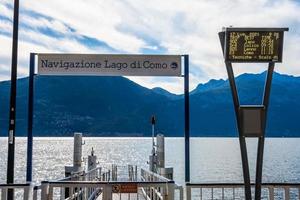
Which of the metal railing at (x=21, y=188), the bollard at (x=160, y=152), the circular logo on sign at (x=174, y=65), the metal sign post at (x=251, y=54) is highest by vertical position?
the circular logo on sign at (x=174, y=65)

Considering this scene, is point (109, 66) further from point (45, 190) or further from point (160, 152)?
point (160, 152)

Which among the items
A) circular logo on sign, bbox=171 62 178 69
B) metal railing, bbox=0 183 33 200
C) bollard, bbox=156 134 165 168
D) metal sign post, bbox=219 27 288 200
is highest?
circular logo on sign, bbox=171 62 178 69

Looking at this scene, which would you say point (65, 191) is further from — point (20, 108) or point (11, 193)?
point (20, 108)

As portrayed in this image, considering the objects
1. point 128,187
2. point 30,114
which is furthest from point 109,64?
point 128,187

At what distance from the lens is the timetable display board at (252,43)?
8.36 m

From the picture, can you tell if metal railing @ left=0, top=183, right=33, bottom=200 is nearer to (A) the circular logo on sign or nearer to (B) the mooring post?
(B) the mooring post

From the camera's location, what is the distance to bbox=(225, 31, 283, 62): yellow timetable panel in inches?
329

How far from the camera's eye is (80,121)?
18775 cm

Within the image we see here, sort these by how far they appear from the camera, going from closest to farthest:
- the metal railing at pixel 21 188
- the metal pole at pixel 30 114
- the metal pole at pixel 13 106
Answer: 1. the metal railing at pixel 21 188
2. the metal pole at pixel 13 106
3. the metal pole at pixel 30 114

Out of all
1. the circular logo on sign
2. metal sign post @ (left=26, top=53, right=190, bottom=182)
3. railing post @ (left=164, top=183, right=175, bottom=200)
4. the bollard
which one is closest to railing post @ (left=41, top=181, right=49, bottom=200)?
railing post @ (left=164, top=183, right=175, bottom=200)

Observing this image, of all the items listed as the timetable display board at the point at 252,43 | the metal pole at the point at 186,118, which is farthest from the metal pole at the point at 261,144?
the metal pole at the point at 186,118

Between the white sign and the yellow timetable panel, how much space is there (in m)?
3.89

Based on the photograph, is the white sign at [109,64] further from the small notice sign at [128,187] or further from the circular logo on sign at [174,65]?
the small notice sign at [128,187]

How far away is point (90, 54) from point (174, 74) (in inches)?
78.6
